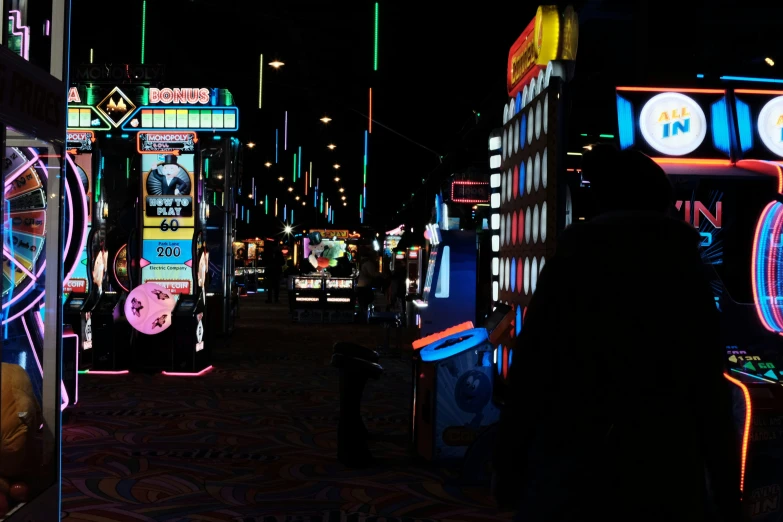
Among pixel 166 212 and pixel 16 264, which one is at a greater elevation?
pixel 166 212

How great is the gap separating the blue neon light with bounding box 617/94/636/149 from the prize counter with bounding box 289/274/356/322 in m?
12.8

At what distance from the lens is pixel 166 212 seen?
32.3ft

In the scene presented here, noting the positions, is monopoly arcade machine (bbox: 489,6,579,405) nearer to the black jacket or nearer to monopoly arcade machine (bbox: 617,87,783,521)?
monopoly arcade machine (bbox: 617,87,783,521)

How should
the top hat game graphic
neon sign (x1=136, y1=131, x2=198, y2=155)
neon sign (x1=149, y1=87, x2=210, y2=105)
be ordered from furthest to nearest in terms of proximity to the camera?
1. neon sign (x1=149, y1=87, x2=210, y2=105)
2. the top hat game graphic
3. neon sign (x1=136, y1=131, x2=198, y2=155)

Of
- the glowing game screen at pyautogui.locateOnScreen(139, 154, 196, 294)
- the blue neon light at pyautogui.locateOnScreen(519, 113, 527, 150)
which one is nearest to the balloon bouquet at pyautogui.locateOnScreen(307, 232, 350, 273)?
the glowing game screen at pyautogui.locateOnScreen(139, 154, 196, 294)

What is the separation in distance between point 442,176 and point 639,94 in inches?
806

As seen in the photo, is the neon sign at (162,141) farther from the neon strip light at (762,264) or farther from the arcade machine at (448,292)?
the neon strip light at (762,264)

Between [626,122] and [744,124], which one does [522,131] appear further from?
[744,124]

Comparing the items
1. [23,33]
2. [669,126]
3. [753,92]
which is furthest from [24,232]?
[753,92]

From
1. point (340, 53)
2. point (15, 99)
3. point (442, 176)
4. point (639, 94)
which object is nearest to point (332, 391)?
point (639, 94)

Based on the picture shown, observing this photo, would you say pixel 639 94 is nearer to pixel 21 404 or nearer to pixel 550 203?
pixel 550 203

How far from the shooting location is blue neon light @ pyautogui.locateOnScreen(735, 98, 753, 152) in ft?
13.5

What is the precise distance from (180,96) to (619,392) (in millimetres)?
9020

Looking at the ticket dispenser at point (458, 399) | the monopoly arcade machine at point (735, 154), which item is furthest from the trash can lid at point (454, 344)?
→ the monopoly arcade machine at point (735, 154)
